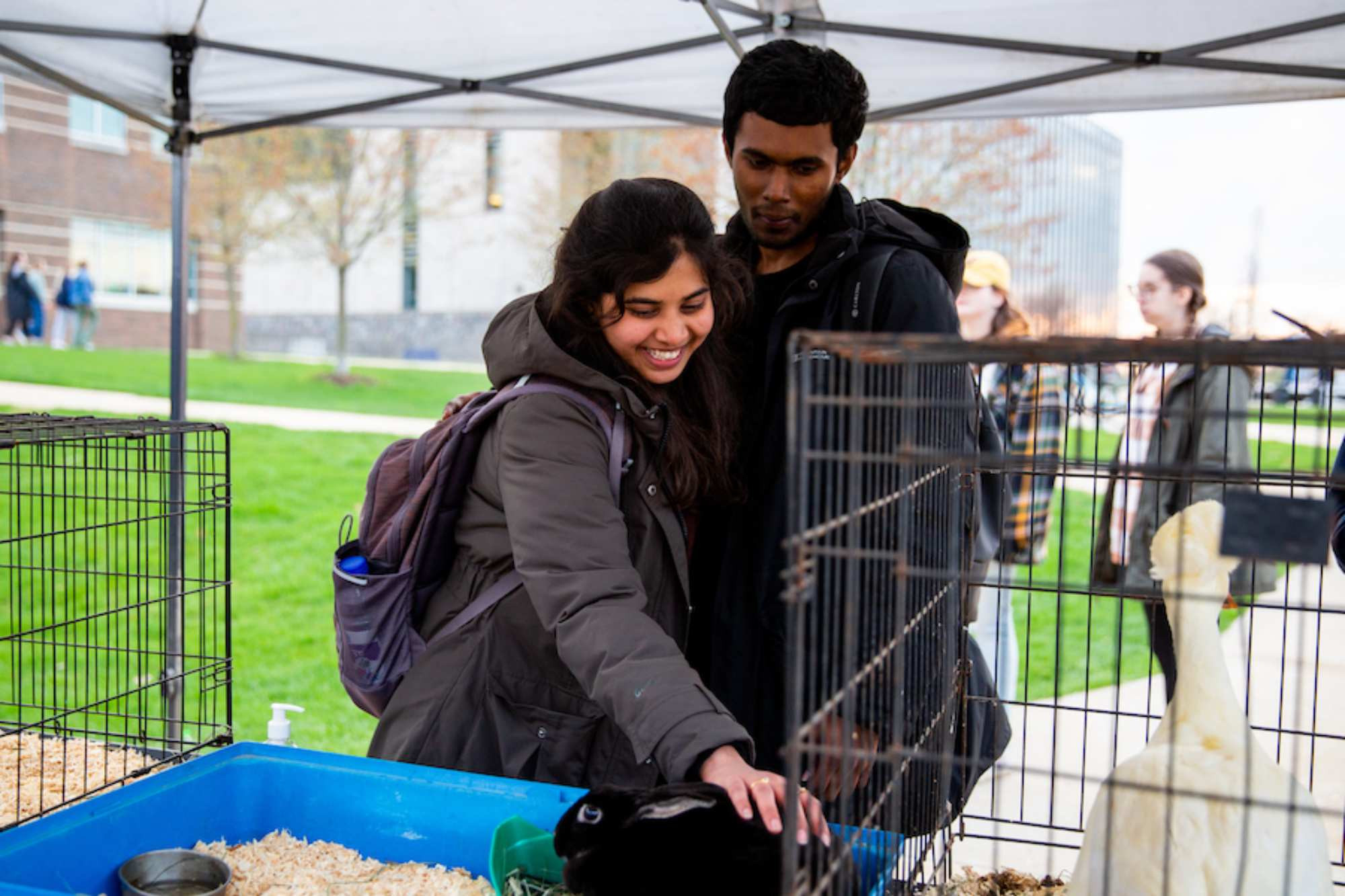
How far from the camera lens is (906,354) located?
46.0 inches

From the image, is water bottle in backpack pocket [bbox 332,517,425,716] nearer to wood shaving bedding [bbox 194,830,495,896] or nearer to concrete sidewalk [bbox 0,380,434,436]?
wood shaving bedding [bbox 194,830,495,896]

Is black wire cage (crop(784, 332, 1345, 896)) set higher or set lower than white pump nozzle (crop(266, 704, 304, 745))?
higher

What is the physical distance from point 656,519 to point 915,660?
46 cm

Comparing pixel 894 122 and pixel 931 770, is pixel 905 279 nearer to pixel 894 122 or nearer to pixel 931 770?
pixel 931 770

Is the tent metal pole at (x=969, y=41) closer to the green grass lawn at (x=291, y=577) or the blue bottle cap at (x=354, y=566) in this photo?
the blue bottle cap at (x=354, y=566)

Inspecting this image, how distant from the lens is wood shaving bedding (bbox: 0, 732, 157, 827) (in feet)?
9.38

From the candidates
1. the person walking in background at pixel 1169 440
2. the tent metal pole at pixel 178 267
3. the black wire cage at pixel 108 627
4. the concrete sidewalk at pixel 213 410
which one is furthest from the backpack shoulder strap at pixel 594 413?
the concrete sidewalk at pixel 213 410

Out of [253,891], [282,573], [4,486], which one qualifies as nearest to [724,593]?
[253,891]

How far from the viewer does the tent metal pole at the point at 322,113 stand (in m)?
3.99

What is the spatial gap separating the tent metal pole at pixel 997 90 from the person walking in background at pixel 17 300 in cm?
1683

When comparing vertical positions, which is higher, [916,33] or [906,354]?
[916,33]

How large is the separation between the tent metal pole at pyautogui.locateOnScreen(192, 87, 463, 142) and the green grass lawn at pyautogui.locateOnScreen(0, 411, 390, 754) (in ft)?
5.71

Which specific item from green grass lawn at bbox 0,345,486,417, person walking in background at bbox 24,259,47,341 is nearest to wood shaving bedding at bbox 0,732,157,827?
green grass lawn at bbox 0,345,486,417

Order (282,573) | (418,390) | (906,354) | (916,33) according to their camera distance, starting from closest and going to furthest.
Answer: (906,354), (916,33), (282,573), (418,390)
